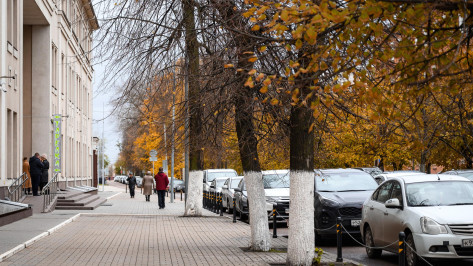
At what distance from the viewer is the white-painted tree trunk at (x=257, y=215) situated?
49.4ft

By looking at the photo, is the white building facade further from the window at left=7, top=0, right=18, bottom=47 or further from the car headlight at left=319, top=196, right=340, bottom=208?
the car headlight at left=319, top=196, right=340, bottom=208

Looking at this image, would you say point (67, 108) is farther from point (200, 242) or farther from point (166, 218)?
point (200, 242)

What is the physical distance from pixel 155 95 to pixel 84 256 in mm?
4267

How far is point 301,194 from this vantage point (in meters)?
12.0

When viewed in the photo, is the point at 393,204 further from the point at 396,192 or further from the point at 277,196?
the point at 277,196

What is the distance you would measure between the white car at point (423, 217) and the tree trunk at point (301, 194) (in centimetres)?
157

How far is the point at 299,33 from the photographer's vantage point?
673 cm

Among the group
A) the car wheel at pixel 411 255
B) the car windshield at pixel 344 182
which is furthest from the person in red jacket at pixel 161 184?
the car wheel at pixel 411 255

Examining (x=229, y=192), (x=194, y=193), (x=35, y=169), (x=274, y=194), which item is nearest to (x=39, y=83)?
(x=35, y=169)

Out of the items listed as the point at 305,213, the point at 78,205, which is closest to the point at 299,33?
the point at 305,213

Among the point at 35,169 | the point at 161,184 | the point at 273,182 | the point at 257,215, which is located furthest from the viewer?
the point at 161,184

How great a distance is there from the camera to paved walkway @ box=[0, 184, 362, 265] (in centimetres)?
1371

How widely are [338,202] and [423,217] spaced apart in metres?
4.98

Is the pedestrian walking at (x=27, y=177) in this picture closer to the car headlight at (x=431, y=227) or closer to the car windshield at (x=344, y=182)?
the car windshield at (x=344, y=182)
